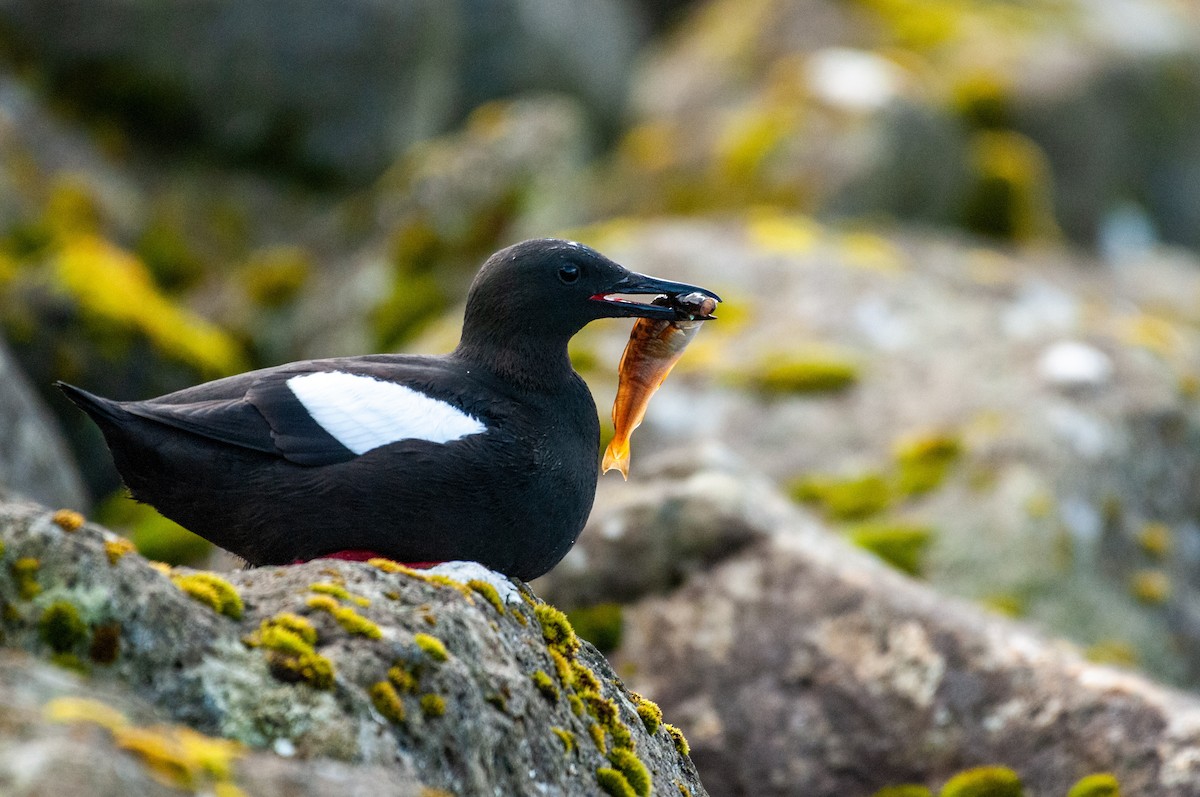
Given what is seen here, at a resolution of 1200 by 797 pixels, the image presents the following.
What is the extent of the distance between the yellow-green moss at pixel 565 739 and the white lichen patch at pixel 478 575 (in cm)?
80

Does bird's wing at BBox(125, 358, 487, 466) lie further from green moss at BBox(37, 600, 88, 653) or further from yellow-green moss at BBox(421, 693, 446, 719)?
green moss at BBox(37, 600, 88, 653)

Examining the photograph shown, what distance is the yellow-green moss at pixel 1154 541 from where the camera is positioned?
15.3 meters

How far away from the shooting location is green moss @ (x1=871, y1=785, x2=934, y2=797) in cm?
976

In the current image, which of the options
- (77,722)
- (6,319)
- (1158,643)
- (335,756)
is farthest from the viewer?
(6,319)

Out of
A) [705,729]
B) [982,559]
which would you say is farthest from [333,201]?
[705,729]

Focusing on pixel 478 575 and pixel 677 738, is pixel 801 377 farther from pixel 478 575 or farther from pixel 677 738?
pixel 478 575

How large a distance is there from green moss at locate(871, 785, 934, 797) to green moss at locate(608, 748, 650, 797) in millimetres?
3956

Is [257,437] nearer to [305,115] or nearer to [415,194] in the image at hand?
[415,194]

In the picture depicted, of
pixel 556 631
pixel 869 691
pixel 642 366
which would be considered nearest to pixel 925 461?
pixel 869 691

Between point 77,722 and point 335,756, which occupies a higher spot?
point 77,722

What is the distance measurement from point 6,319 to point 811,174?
1361 centimetres

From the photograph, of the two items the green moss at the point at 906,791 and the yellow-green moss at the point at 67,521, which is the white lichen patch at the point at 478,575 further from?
the green moss at the point at 906,791

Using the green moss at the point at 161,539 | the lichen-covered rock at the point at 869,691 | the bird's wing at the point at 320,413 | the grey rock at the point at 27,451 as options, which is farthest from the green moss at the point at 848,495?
the bird's wing at the point at 320,413

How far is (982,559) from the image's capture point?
46.5 ft
